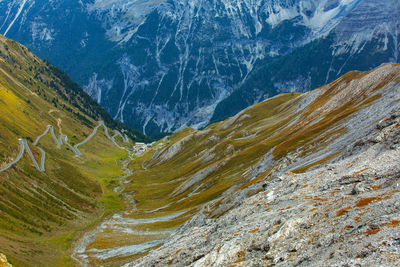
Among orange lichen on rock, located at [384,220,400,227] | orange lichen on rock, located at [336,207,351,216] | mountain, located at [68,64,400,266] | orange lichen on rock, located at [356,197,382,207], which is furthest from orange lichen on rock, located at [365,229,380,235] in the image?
orange lichen on rock, located at [356,197,382,207]

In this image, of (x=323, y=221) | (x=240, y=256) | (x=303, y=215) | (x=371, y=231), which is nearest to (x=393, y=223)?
(x=371, y=231)

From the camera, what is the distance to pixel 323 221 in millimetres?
34125

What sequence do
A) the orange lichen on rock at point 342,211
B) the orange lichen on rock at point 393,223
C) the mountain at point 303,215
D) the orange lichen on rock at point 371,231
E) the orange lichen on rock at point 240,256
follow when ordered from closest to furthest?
the orange lichen on rock at point 393,223 → the orange lichen on rock at point 371,231 → the mountain at point 303,215 → the orange lichen on rock at point 342,211 → the orange lichen on rock at point 240,256

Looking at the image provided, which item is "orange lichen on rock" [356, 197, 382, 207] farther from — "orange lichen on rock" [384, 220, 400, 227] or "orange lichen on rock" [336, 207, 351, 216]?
"orange lichen on rock" [384, 220, 400, 227]

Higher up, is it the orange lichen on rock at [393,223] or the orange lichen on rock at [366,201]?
the orange lichen on rock at [393,223]

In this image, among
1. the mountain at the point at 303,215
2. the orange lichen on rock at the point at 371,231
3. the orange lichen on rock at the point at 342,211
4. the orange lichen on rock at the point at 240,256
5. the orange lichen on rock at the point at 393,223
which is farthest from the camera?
the orange lichen on rock at the point at 240,256

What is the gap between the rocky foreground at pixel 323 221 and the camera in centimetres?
2706

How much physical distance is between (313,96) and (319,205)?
16357 centimetres

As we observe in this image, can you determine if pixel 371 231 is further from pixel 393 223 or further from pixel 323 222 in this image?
pixel 323 222

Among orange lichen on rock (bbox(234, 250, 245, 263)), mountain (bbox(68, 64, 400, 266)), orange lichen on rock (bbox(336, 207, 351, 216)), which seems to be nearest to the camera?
mountain (bbox(68, 64, 400, 266))

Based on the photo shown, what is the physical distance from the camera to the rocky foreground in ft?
88.8

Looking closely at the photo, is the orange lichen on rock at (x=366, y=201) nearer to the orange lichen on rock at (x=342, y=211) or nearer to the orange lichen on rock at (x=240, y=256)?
the orange lichen on rock at (x=342, y=211)

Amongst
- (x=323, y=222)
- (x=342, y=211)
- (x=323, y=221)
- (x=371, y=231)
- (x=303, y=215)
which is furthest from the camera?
(x=303, y=215)

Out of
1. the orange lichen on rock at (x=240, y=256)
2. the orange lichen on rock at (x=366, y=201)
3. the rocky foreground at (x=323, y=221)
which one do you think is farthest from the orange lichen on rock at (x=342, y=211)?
the orange lichen on rock at (x=240, y=256)
